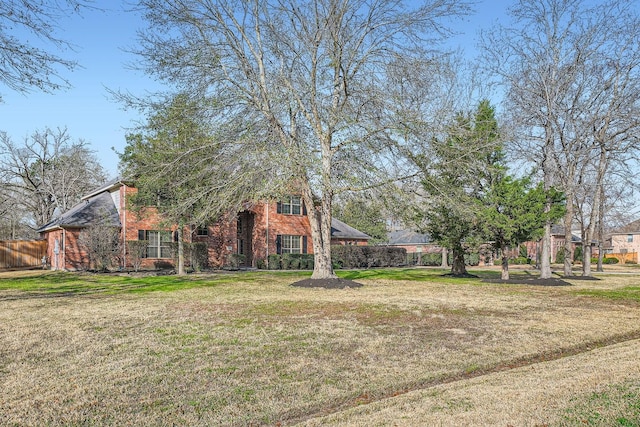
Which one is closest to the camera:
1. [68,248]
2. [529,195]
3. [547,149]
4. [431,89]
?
[431,89]

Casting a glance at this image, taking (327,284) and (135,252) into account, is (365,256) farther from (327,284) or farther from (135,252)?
(327,284)

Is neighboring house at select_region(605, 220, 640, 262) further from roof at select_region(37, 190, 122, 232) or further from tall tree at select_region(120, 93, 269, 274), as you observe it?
tall tree at select_region(120, 93, 269, 274)

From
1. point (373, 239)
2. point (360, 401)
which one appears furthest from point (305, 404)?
point (373, 239)

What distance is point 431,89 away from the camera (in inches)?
651

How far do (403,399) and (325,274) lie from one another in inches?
490

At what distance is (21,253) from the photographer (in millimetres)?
31672

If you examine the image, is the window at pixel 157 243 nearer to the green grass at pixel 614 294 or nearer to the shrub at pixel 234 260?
the shrub at pixel 234 260

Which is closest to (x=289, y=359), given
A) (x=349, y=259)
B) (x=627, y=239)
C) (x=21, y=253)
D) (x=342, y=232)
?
(x=349, y=259)

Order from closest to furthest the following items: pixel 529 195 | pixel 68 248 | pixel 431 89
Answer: pixel 431 89 < pixel 529 195 < pixel 68 248

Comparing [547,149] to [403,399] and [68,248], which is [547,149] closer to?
[403,399]

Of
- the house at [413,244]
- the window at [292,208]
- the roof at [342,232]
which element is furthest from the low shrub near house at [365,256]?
the house at [413,244]

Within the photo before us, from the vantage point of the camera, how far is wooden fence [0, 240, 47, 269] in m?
30.9

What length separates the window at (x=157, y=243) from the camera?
27.1 m

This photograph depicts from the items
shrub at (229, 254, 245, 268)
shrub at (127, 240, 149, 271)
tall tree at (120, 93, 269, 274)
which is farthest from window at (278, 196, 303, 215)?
tall tree at (120, 93, 269, 274)
